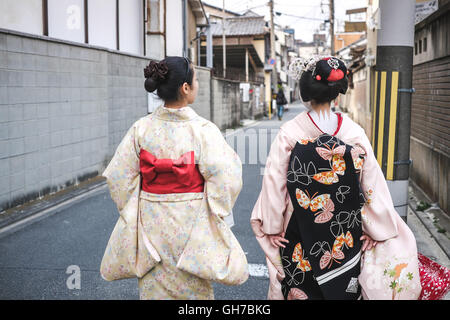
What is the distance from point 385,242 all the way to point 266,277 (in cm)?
201

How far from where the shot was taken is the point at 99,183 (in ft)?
31.0

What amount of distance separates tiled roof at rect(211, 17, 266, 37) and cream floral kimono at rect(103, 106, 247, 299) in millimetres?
32351

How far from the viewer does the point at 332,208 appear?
277cm


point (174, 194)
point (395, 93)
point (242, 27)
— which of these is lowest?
point (174, 194)

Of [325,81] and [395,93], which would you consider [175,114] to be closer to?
[325,81]

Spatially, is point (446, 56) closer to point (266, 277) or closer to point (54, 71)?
point (266, 277)

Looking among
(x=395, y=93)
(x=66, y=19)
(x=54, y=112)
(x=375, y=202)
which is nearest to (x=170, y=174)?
(x=375, y=202)

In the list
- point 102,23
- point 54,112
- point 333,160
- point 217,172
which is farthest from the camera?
point 102,23

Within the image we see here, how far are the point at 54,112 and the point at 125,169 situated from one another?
599cm

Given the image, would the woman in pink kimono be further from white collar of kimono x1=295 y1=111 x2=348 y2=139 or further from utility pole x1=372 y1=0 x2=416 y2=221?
utility pole x1=372 y1=0 x2=416 y2=221

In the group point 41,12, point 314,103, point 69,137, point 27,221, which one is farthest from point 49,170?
point 314,103

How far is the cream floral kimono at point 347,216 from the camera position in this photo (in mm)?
2762

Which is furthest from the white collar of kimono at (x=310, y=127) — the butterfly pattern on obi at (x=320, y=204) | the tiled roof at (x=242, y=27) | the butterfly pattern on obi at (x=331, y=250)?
the tiled roof at (x=242, y=27)

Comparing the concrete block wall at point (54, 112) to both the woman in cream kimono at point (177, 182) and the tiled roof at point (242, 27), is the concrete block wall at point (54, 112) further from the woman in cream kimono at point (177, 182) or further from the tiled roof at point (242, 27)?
the tiled roof at point (242, 27)
